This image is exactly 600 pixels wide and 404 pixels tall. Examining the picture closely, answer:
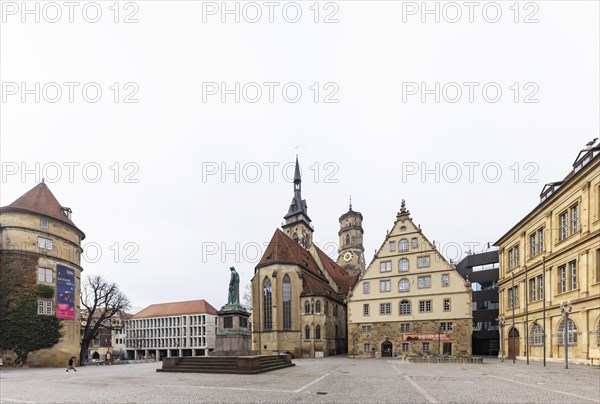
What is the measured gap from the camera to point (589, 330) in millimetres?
24547

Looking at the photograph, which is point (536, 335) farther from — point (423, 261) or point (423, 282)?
point (423, 261)

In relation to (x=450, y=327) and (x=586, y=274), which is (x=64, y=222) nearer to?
(x=450, y=327)

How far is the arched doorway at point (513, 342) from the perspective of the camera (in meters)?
36.1

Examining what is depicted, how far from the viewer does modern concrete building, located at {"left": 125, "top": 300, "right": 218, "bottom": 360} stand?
98.8m

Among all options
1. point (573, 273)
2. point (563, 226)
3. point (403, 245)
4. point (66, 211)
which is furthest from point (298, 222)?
point (573, 273)

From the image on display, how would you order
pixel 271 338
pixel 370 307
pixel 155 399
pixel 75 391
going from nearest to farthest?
pixel 155 399, pixel 75 391, pixel 370 307, pixel 271 338

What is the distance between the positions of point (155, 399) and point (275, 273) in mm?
41621

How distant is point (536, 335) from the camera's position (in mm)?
32531

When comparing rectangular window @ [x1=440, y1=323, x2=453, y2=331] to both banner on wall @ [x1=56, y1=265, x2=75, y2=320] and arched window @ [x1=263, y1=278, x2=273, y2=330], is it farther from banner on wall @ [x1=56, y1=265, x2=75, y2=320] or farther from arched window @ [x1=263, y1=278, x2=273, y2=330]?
banner on wall @ [x1=56, y1=265, x2=75, y2=320]

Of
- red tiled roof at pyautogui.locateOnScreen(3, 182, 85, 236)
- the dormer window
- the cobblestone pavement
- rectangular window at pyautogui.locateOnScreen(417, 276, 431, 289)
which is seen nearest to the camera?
the cobblestone pavement

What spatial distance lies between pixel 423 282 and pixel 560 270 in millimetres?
16267

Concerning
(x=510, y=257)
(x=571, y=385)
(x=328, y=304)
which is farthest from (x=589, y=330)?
(x=328, y=304)

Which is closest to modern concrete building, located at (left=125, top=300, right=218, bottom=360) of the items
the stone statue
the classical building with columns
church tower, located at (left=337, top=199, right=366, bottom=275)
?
church tower, located at (left=337, top=199, right=366, bottom=275)

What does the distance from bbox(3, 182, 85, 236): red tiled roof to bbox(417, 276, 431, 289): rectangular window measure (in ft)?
126
